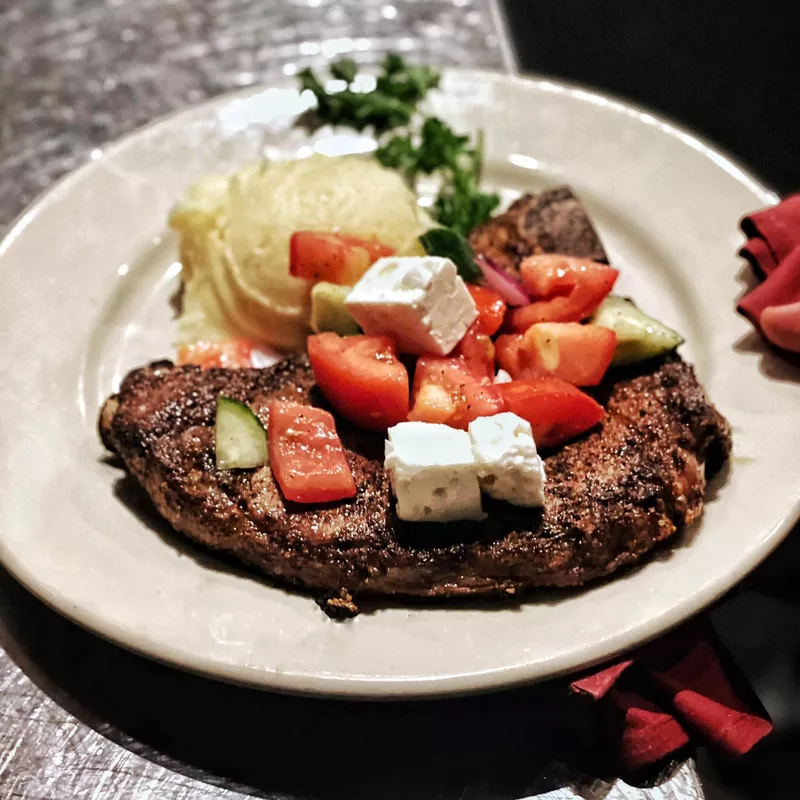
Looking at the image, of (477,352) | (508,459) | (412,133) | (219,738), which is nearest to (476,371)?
(477,352)

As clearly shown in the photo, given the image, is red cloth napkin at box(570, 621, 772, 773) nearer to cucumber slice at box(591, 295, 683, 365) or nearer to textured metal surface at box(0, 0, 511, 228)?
cucumber slice at box(591, 295, 683, 365)

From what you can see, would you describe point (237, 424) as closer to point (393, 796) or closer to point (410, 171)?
point (393, 796)

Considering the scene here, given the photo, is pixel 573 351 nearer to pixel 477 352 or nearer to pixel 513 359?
pixel 513 359

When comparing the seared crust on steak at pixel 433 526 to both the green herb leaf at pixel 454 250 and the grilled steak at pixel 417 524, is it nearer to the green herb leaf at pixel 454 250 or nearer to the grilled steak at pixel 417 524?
the grilled steak at pixel 417 524

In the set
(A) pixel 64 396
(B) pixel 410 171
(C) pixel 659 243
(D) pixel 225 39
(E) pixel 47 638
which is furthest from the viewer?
(D) pixel 225 39

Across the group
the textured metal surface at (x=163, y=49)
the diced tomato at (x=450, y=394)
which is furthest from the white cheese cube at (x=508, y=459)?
the textured metal surface at (x=163, y=49)

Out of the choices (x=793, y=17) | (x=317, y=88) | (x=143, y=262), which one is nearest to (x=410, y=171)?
(x=317, y=88)
